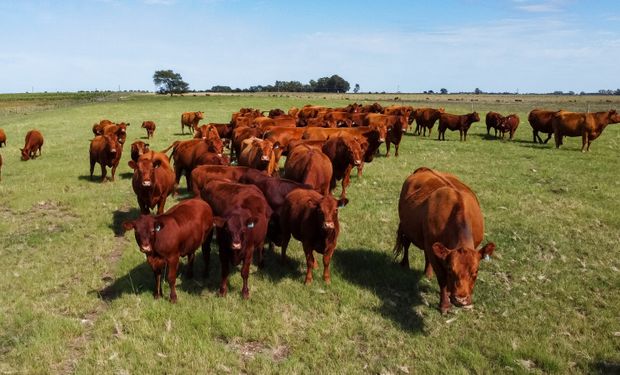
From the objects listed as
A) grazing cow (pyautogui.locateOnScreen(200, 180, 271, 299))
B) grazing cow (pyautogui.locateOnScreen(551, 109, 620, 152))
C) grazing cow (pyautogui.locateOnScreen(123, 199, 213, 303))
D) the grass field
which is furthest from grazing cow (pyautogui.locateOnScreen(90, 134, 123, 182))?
grazing cow (pyautogui.locateOnScreen(551, 109, 620, 152))

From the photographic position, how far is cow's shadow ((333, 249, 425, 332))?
634cm

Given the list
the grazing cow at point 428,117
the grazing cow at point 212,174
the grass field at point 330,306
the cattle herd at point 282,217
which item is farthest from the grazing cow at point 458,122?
the grazing cow at point 212,174

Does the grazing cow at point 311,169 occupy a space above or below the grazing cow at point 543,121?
below

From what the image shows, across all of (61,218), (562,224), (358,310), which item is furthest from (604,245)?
(61,218)

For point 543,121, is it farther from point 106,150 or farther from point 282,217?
point 106,150

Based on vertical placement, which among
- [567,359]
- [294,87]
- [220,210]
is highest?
[294,87]

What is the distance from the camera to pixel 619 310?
6.46 metres

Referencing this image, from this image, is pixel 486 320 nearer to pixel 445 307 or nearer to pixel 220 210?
pixel 445 307

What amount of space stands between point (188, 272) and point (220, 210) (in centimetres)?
110

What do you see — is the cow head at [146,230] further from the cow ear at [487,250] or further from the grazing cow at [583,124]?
the grazing cow at [583,124]

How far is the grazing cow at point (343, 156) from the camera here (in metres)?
12.5

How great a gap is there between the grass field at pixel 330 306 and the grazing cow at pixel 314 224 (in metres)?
0.43

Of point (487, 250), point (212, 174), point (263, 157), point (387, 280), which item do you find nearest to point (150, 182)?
point (212, 174)

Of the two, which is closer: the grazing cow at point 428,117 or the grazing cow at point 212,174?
the grazing cow at point 212,174
